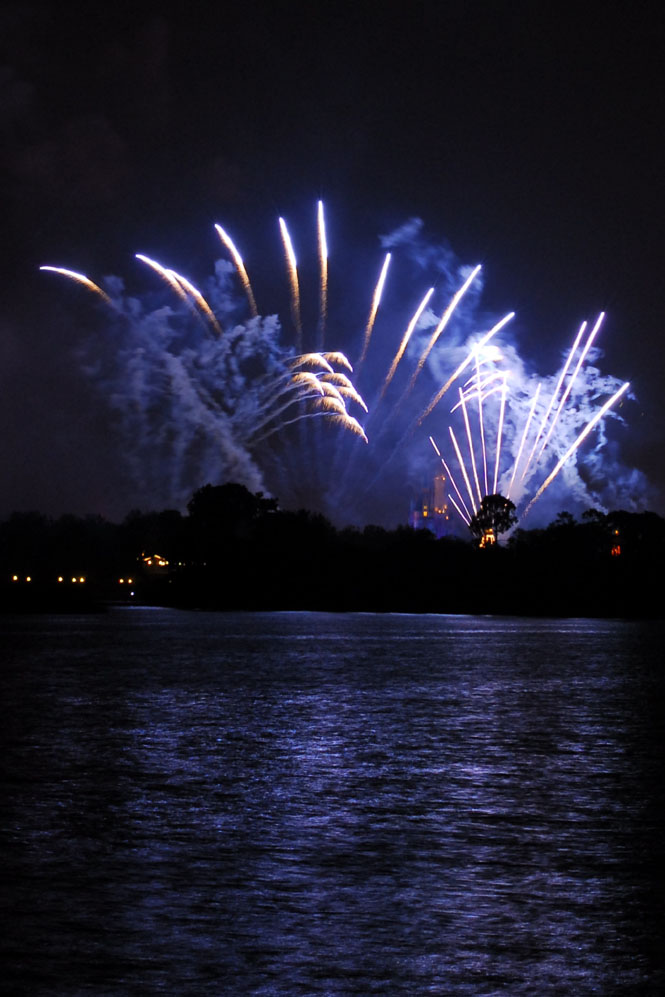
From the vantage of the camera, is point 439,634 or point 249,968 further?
point 439,634

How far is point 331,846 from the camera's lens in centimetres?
1312

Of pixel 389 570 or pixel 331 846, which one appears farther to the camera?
pixel 389 570

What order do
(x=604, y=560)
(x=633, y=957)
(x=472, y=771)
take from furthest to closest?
1. (x=604, y=560)
2. (x=472, y=771)
3. (x=633, y=957)

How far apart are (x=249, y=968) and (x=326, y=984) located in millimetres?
643

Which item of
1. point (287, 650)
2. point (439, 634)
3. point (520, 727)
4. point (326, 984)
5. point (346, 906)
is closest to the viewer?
point (326, 984)

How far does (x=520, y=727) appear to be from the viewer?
25.8 meters

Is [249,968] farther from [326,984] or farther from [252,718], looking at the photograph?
[252,718]

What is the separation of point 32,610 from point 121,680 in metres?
140

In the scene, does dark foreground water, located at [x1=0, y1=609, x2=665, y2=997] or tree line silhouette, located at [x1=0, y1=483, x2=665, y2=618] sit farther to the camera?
tree line silhouette, located at [x1=0, y1=483, x2=665, y2=618]

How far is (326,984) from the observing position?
8305 mm

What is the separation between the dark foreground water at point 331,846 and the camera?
28.7ft

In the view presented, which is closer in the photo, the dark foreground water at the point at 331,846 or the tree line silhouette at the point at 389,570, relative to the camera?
the dark foreground water at the point at 331,846

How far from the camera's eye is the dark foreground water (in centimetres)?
874

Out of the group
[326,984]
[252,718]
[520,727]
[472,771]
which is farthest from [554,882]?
[252,718]
